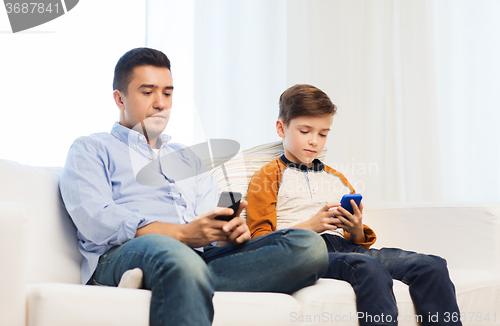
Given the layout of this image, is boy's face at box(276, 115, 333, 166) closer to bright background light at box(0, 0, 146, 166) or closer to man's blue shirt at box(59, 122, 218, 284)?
man's blue shirt at box(59, 122, 218, 284)

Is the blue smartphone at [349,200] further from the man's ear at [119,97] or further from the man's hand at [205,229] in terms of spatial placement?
the man's ear at [119,97]

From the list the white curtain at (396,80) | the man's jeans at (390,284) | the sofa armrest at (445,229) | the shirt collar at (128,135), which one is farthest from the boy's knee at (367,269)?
the white curtain at (396,80)

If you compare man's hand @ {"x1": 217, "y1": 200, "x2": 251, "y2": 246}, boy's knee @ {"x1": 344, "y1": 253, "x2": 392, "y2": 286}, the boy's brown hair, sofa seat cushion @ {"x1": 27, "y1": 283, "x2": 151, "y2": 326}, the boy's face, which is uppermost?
the boy's brown hair

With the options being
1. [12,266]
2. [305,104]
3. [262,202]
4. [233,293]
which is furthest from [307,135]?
[12,266]

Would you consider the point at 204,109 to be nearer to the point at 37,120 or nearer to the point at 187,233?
the point at 37,120

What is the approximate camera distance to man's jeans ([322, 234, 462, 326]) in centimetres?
99

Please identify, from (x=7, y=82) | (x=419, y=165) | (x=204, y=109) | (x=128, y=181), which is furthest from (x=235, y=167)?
(x=419, y=165)

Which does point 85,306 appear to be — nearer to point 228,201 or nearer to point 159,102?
point 228,201

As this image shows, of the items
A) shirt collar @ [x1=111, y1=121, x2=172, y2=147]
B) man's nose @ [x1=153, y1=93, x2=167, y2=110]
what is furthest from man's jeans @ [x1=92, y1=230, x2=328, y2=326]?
man's nose @ [x1=153, y1=93, x2=167, y2=110]

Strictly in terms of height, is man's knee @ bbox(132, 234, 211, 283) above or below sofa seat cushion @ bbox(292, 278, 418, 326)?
above

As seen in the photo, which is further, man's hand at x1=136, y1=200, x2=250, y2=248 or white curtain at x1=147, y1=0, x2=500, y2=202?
white curtain at x1=147, y1=0, x2=500, y2=202

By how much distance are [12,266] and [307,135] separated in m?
0.99

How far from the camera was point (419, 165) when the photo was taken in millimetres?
2438

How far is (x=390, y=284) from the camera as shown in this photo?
1048 mm
